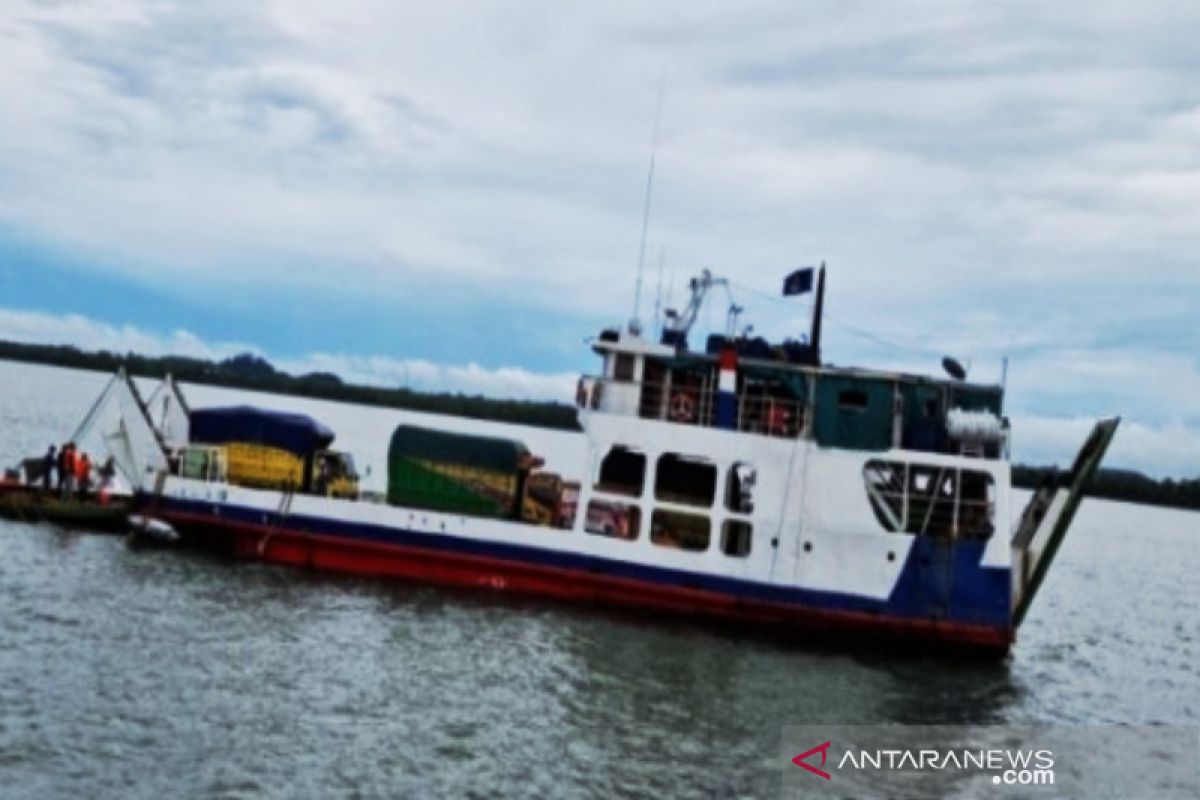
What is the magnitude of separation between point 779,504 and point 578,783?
11406mm

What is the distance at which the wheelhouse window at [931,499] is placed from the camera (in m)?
26.9

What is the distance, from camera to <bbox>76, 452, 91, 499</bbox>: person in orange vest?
3444 cm

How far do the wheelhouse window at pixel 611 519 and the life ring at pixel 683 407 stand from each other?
232 centimetres

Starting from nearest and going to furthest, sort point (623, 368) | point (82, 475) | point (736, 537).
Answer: point (736, 537), point (623, 368), point (82, 475)

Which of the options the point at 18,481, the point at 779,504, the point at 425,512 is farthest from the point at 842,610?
the point at 18,481

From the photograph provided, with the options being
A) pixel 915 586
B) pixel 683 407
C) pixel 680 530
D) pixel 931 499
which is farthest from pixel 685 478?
pixel 915 586

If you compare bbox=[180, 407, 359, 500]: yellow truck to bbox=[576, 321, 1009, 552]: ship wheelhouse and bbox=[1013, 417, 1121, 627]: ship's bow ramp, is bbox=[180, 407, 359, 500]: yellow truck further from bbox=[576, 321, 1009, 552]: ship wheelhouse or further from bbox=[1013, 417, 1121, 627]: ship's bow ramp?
bbox=[1013, 417, 1121, 627]: ship's bow ramp

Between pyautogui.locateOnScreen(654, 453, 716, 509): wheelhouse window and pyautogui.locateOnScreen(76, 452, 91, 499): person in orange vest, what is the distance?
1650 cm

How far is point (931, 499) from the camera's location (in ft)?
88.8

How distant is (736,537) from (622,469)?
305cm

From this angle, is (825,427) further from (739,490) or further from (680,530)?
(680,530)

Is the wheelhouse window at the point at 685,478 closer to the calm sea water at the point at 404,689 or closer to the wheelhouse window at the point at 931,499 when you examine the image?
the calm sea water at the point at 404,689

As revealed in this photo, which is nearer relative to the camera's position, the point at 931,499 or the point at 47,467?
the point at 931,499

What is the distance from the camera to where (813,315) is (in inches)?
1158
